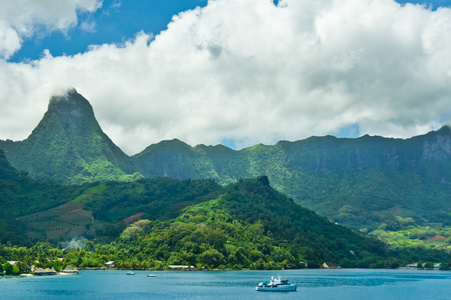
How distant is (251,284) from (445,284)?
74.2 m

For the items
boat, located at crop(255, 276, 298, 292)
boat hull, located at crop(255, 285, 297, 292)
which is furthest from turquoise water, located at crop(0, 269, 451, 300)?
boat, located at crop(255, 276, 298, 292)

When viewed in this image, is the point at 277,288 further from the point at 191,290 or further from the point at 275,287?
the point at 191,290

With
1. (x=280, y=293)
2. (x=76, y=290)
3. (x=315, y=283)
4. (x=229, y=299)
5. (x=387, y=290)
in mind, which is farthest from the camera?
(x=315, y=283)

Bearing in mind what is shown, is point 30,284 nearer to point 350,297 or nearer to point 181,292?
point 181,292

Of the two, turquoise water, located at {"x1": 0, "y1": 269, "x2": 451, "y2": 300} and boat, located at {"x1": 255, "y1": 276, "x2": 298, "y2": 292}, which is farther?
boat, located at {"x1": 255, "y1": 276, "x2": 298, "y2": 292}

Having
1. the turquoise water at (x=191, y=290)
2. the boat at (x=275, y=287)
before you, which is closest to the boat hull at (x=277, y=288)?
the boat at (x=275, y=287)

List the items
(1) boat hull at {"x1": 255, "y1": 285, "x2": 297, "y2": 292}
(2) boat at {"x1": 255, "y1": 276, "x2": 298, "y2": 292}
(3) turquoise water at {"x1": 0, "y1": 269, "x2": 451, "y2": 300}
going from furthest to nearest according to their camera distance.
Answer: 1. (2) boat at {"x1": 255, "y1": 276, "x2": 298, "y2": 292}
2. (1) boat hull at {"x1": 255, "y1": 285, "x2": 297, "y2": 292}
3. (3) turquoise water at {"x1": 0, "y1": 269, "x2": 451, "y2": 300}

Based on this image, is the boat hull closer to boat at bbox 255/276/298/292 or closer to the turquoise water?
boat at bbox 255/276/298/292

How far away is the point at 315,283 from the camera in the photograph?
555ft

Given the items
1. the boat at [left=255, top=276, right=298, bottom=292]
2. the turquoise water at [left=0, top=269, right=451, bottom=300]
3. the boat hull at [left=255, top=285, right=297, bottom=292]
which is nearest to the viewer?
the turquoise water at [left=0, top=269, right=451, bottom=300]

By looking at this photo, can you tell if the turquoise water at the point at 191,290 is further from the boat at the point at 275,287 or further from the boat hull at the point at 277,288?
the boat at the point at 275,287

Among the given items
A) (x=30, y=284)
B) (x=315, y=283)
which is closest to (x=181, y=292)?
(x=30, y=284)

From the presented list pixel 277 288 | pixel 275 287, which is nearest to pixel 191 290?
pixel 275 287

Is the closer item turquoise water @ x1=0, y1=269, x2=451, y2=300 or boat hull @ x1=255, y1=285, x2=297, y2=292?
turquoise water @ x1=0, y1=269, x2=451, y2=300
